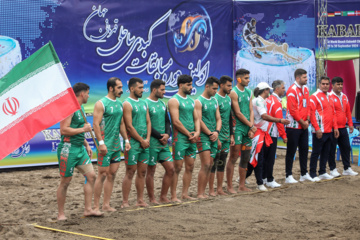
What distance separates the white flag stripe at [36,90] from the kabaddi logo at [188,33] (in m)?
8.22

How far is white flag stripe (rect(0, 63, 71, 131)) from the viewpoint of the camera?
7.25 meters

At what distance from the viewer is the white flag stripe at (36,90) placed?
23.8 ft

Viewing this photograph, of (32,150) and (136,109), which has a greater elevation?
(136,109)

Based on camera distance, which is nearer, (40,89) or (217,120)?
(40,89)

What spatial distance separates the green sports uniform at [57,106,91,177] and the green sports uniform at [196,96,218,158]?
98.3 inches

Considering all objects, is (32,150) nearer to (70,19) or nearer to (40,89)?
(70,19)

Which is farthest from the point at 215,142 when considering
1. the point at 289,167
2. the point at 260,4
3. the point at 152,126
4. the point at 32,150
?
the point at 260,4

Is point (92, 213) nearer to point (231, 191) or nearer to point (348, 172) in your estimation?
point (231, 191)

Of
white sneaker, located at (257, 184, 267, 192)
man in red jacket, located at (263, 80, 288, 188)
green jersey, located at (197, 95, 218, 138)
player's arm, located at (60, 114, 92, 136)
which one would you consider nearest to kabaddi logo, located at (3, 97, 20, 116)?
player's arm, located at (60, 114, 92, 136)

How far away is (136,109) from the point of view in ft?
29.9

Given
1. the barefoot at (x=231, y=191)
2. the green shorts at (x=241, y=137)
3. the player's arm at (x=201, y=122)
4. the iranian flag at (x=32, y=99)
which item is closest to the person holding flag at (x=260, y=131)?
the green shorts at (x=241, y=137)

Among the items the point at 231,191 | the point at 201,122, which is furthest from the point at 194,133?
the point at 231,191

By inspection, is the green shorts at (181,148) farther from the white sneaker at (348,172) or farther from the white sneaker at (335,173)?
the white sneaker at (348,172)

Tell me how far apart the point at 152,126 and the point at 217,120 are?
52.4 inches
